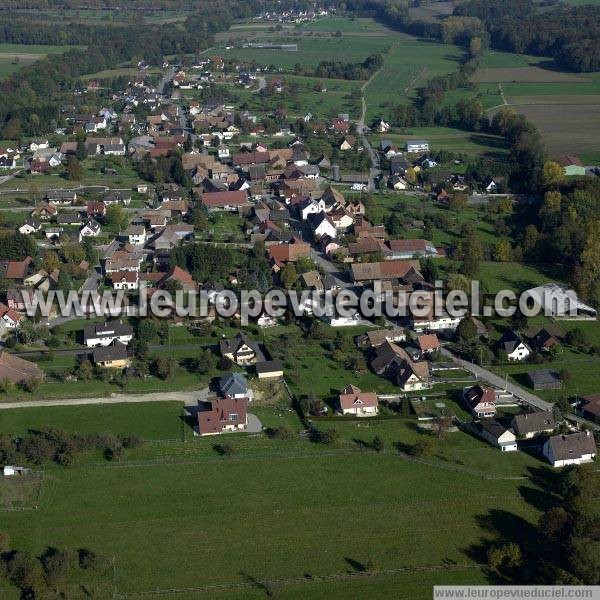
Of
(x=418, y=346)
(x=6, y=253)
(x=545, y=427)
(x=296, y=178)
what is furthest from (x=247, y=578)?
(x=296, y=178)

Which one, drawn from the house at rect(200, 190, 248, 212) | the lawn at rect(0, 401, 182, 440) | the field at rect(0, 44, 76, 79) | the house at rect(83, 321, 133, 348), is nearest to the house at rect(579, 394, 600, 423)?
the lawn at rect(0, 401, 182, 440)

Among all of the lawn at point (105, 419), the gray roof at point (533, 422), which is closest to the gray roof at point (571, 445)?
the gray roof at point (533, 422)

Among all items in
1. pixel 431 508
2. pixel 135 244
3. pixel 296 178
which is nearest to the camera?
pixel 431 508

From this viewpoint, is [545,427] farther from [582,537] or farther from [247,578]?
[247,578]

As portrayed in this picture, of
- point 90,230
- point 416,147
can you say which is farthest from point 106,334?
point 416,147

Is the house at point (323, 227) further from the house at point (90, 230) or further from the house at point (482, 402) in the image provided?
the house at point (482, 402)

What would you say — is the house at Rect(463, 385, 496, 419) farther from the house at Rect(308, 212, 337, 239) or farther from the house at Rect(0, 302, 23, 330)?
the house at Rect(0, 302, 23, 330)

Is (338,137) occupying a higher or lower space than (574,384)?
higher
